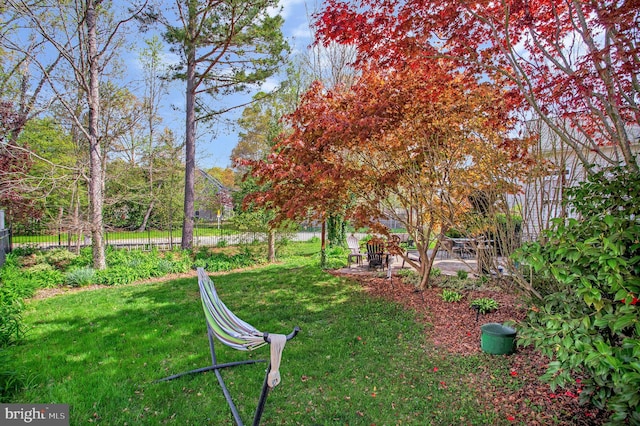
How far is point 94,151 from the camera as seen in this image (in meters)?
7.57

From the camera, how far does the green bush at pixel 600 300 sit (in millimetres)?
1698

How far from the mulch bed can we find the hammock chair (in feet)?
5.94

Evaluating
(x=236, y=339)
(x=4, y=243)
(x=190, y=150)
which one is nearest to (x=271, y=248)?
(x=190, y=150)

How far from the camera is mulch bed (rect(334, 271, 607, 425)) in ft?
7.68

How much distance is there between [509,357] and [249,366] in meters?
2.58

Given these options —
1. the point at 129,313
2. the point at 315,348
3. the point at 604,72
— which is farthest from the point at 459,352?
the point at 129,313

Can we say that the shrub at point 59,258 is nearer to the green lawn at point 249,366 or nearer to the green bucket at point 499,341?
the green lawn at point 249,366

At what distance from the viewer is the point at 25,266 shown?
23.9 feet

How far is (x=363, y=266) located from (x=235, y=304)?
3955mm

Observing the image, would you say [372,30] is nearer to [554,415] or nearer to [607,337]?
[607,337]

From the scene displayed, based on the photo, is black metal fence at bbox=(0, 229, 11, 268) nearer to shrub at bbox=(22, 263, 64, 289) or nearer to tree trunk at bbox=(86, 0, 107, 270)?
shrub at bbox=(22, 263, 64, 289)

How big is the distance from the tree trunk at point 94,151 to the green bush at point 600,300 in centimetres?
820

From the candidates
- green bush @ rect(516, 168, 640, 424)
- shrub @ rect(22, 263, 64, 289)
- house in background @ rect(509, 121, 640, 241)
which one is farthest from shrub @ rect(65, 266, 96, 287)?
house in background @ rect(509, 121, 640, 241)

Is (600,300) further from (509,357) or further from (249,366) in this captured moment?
(249,366)
